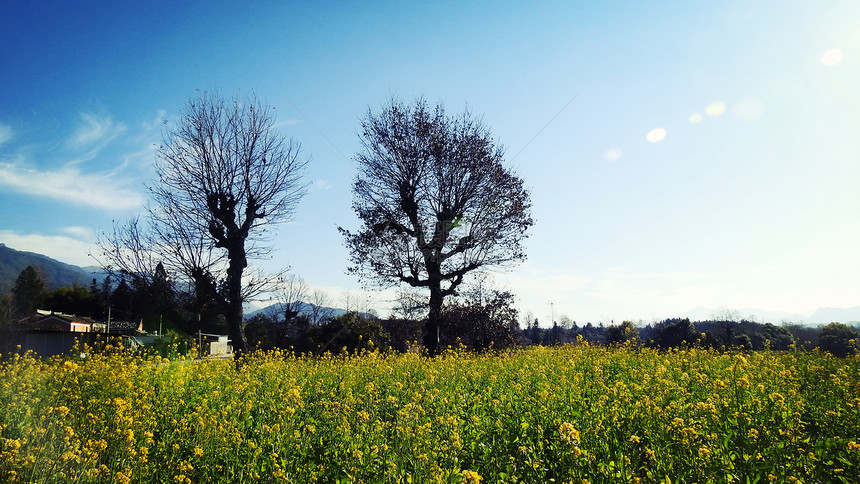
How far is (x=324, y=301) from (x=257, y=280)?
49358 millimetres

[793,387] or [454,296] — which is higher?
[454,296]

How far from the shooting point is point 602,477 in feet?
11.6

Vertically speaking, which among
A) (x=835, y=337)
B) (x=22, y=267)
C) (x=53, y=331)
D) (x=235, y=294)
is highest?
(x=22, y=267)

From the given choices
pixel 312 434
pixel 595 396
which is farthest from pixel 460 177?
pixel 312 434

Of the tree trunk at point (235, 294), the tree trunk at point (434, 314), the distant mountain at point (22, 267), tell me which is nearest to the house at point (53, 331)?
the tree trunk at point (235, 294)

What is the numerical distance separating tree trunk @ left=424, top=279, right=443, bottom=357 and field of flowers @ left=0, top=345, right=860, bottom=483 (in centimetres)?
950

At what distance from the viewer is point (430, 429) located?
4168 mm

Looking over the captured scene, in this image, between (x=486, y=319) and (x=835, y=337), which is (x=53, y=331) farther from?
(x=835, y=337)

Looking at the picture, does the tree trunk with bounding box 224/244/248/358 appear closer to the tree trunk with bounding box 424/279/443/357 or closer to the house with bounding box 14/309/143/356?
the tree trunk with bounding box 424/279/443/357

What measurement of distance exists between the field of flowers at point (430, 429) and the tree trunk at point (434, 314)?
950 centimetres

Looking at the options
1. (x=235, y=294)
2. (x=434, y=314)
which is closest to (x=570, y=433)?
(x=235, y=294)

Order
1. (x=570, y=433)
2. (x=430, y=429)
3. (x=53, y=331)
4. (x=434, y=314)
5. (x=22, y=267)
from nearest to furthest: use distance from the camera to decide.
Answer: (x=570, y=433), (x=430, y=429), (x=434, y=314), (x=53, y=331), (x=22, y=267)

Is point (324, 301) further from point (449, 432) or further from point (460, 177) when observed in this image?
point (449, 432)

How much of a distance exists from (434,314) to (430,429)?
13.1 m
